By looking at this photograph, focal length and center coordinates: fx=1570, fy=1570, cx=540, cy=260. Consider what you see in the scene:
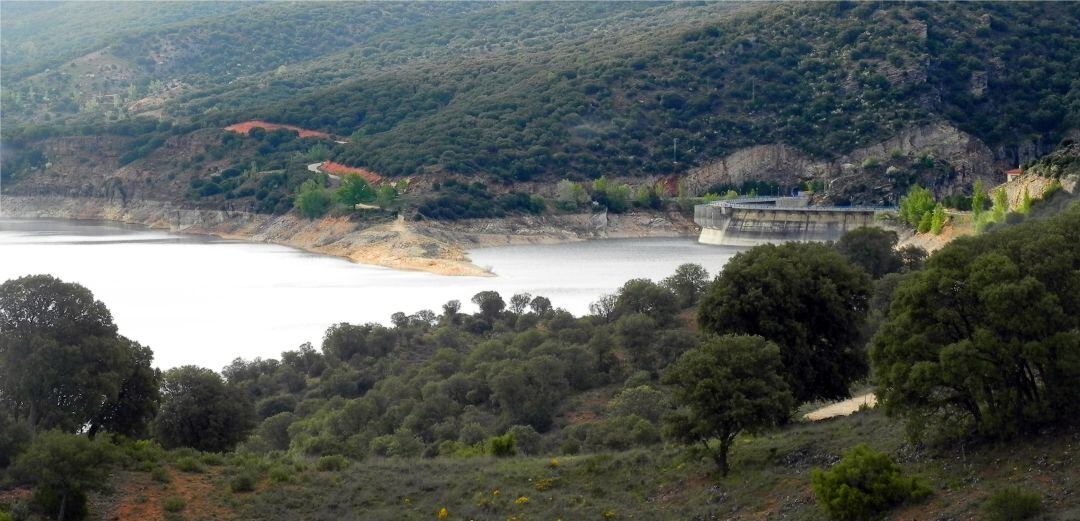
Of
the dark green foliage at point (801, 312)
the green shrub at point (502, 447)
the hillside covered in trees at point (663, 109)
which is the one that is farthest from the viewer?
the hillside covered in trees at point (663, 109)

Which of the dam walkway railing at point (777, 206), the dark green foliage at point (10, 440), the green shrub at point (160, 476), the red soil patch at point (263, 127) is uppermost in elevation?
the red soil patch at point (263, 127)

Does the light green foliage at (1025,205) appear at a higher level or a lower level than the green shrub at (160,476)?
higher

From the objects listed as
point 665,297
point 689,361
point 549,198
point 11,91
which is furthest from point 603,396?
point 11,91

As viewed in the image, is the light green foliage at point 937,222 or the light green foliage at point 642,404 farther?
the light green foliage at point 937,222

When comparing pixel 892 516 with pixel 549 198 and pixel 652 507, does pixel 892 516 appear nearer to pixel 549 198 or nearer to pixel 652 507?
pixel 652 507

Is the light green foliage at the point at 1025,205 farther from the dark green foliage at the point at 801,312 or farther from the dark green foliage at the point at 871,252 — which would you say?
the dark green foliage at the point at 801,312

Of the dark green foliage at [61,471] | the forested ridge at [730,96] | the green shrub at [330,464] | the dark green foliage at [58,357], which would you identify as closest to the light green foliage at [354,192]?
the forested ridge at [730,96]

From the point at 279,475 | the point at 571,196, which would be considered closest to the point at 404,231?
the point at 571,196
